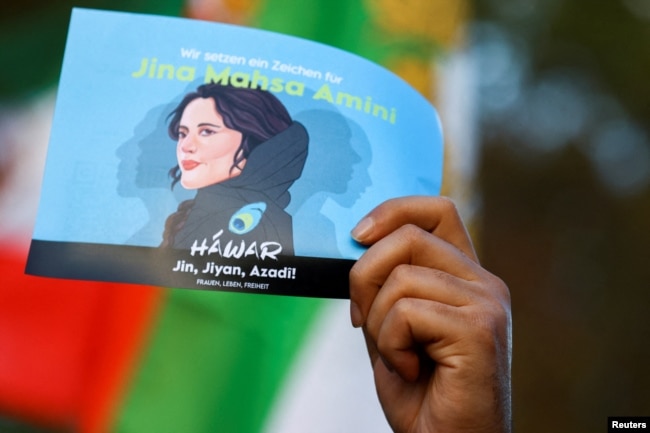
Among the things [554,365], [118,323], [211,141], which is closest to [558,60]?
[554,365]

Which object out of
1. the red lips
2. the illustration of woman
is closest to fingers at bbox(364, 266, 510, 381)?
the illustration of woman

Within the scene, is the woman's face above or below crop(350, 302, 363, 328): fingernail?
above

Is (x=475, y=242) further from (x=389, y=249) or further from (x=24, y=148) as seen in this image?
(x=24, y=148)

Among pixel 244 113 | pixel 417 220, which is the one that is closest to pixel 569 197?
pixel 417 220

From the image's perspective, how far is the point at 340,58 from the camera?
60 cm

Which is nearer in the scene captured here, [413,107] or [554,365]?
[413,107]

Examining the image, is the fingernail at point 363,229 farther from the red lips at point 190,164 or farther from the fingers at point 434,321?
the red lips at point 190,164

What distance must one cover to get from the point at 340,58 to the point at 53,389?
0.45 metres

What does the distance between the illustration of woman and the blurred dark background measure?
300 mm

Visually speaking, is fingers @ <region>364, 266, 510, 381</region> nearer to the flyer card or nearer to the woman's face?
the flyer card

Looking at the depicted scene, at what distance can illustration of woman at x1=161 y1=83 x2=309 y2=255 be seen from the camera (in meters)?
0.52

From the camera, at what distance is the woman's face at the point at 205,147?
536 millimetres

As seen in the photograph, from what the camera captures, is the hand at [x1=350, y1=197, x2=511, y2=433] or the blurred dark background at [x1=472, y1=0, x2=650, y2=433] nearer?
the hand at [x1=350, y1=197, x2=511, y2=433]

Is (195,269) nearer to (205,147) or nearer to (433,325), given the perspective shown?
(205,147)
